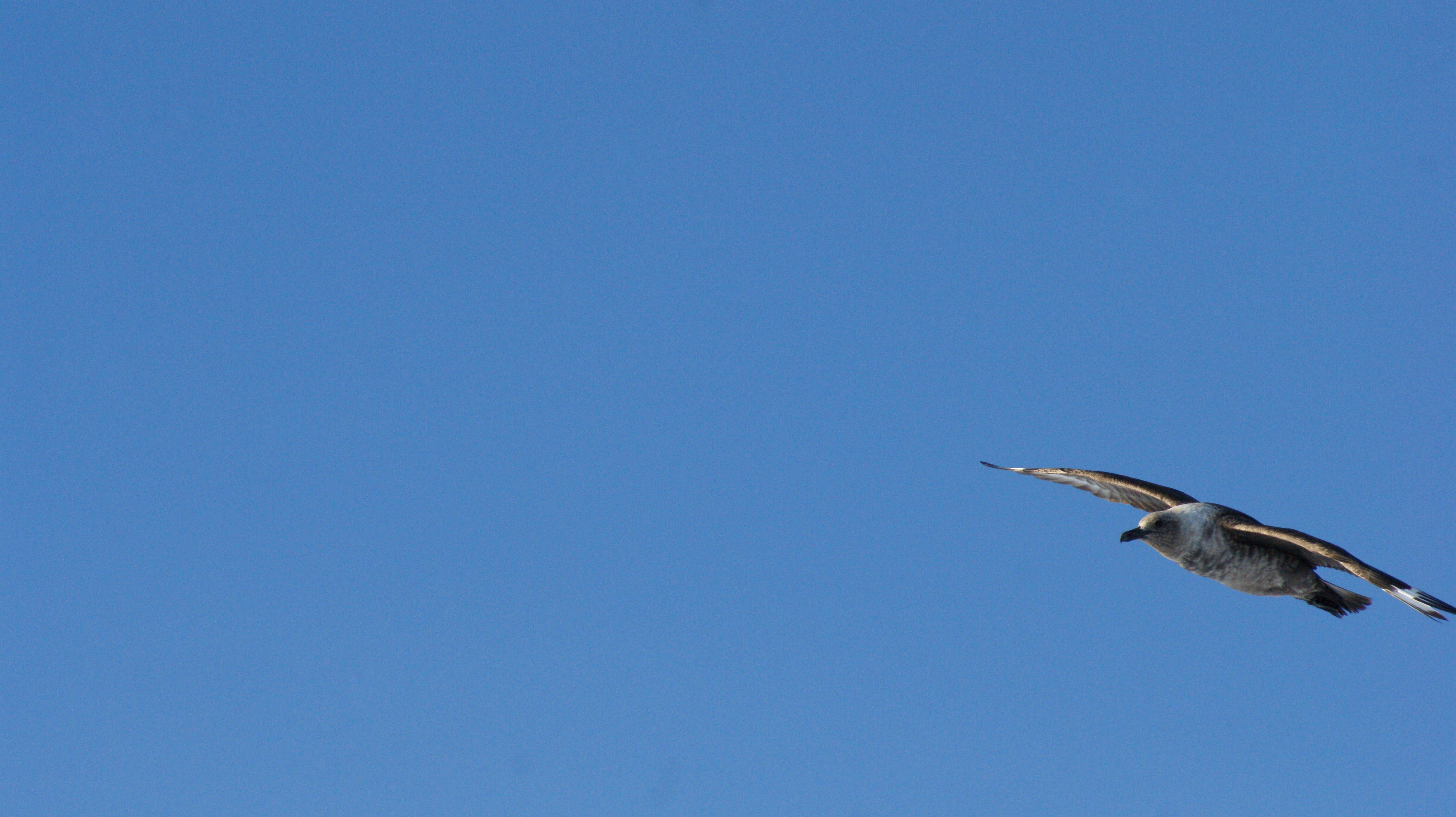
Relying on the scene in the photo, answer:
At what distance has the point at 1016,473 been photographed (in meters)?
26.5

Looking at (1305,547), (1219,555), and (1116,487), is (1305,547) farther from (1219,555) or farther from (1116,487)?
(1116,487)

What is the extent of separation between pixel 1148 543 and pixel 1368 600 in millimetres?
4098

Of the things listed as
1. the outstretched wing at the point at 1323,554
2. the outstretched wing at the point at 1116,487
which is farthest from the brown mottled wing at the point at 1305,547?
the outstretched wing at the point at 1116,487

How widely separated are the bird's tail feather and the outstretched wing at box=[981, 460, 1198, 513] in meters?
2.86

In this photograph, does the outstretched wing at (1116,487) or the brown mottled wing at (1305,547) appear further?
the outstretched wing at (1116,487)

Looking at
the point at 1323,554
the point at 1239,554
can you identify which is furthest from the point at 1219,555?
A: the point at 1323,554

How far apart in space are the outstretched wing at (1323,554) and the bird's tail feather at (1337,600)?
3.09 feet

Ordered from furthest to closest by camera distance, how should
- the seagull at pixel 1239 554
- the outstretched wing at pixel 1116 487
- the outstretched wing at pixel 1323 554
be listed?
the outstretched wing at pixel 1116 487, the seagull at pixel 1239 554, the outstretched wing at pixel 1323 554

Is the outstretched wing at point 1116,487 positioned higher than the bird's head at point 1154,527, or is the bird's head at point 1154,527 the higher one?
the outstretched wing at point 1116,487

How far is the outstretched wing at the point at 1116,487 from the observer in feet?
82.2

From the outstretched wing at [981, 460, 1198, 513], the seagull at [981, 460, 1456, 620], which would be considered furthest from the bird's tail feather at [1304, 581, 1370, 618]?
the outstretched wing at [981, 460, 1198, 513]

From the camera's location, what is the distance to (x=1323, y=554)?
1977 cm

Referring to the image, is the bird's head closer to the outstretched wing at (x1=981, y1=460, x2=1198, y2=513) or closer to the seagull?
the seagull

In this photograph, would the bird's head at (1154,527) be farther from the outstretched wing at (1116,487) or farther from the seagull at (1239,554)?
the outstretched wing at (1116,487)
